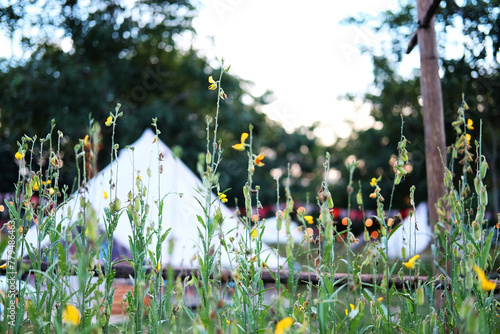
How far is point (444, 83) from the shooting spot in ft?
29.9

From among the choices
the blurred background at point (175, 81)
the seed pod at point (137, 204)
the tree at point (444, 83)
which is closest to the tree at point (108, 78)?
the blurred background at point (175, 81)

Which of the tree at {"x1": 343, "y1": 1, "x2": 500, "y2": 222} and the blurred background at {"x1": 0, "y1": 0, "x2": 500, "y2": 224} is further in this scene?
the blurred background at {"x1": 0, "y1": 0, "x2": 500, "y2": 224}

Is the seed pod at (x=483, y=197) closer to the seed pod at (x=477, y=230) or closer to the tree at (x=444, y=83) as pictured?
the seed pod at (x=477, y=230)

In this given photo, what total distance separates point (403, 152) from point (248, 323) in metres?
0.63

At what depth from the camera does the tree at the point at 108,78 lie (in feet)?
43.3

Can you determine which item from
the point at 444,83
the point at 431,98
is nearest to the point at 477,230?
the point at 431,98

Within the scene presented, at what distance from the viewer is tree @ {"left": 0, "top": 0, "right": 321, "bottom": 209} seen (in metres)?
13.2

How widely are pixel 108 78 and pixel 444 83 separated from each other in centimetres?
944

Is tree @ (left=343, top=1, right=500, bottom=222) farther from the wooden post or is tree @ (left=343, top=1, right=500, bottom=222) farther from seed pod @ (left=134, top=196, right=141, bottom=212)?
seed pod @ (left=134, top=196, right=141, bottom=212)

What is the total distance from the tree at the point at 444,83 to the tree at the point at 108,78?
4674 millimetres

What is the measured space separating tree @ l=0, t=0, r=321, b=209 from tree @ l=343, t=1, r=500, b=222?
15.3 feet

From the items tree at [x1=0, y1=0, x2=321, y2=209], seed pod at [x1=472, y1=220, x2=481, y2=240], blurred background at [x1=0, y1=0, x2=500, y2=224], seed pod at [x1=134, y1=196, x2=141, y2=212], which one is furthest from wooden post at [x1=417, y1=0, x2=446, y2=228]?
tree at [x1=0, y1=0, x2=321, y2=209]

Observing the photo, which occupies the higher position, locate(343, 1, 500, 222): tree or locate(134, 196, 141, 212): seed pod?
locate(343, 1, 500, 222): tree

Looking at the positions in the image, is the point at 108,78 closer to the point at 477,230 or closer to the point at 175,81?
the point at 175,81
